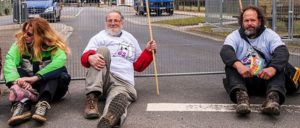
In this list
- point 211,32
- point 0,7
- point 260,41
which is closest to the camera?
point 260,41

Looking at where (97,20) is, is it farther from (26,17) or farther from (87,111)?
(87,111)

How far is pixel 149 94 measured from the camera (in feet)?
20.6

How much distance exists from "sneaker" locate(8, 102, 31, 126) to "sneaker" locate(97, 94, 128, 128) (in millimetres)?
909

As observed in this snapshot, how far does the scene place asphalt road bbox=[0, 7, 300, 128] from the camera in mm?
4883

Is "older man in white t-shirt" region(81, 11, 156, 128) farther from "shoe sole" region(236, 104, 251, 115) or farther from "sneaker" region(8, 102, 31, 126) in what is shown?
"shoe sole" region(236, 104, 251, 115)

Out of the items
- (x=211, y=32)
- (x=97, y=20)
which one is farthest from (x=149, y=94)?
(x=211, y=32)

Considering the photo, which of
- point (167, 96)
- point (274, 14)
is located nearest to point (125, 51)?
point (167, 96)

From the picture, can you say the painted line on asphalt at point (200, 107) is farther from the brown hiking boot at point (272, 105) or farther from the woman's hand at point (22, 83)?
the woman's hand at point (22, 83)

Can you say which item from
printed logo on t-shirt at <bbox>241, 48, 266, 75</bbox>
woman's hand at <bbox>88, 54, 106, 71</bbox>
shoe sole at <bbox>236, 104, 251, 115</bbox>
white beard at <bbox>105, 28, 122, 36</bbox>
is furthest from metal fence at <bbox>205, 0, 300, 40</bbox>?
woman's hand at <bbox>88, 54, 106, 71</bbox>

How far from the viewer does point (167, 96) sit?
20.0ft

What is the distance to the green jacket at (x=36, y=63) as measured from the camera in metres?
5.23

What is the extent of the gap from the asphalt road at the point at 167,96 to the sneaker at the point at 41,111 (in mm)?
98

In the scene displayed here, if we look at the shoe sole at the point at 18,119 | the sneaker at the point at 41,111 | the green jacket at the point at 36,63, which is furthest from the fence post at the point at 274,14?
the shoe sole at the point at 18,119

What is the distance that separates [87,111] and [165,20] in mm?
4256
